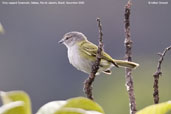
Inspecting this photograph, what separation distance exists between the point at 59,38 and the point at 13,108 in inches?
1038

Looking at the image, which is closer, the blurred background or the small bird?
the small bird

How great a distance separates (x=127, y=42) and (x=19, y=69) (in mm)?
25911

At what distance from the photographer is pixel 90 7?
31469 millimetres

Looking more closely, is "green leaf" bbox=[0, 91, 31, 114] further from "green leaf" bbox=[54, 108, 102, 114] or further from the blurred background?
the blurred background

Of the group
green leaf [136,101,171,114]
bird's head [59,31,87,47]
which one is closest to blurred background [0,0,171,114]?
bird's head [59,31,87,47]

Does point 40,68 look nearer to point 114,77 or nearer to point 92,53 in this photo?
point 114,77

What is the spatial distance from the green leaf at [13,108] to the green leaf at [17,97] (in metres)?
0.02

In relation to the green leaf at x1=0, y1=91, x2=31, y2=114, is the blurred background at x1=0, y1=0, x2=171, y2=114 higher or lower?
lower

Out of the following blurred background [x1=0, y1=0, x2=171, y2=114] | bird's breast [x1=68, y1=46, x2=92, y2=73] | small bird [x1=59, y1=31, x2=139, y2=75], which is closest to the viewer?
small bird [x1=59, y1=31, x2=139, y2=75]

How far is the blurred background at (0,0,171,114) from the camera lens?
2312cm

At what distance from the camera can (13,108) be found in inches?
45.1

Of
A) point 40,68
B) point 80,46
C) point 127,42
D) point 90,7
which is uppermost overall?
point 127,42

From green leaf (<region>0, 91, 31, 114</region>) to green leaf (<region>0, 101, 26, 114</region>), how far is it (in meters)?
0.02

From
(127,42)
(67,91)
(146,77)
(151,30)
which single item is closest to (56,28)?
(151,30)
